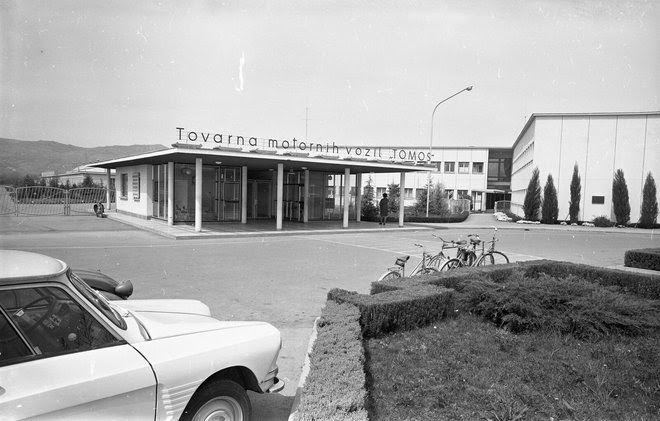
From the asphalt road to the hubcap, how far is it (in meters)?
0.76

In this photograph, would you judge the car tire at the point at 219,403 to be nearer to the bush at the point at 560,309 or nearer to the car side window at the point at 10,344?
the car side window at the point at 10,344

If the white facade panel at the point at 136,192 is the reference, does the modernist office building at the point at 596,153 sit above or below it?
above

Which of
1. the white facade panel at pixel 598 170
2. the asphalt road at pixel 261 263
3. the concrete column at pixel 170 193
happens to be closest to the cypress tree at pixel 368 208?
the asphalt road at pixel 261 263

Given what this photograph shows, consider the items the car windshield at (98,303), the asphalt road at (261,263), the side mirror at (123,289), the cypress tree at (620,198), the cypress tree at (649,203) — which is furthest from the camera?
the cypress tree at (620,198)

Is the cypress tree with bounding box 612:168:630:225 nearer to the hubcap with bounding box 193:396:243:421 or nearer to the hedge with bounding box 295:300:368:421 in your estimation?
the hedge with bounding box 295:300:368:421

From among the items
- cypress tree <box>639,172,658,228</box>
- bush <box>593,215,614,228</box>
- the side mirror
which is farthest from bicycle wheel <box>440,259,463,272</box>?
cypress tree <box>639,172,658,228</box>

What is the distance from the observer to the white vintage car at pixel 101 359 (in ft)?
7.54

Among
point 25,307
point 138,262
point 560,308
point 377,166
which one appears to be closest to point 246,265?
point 138,262

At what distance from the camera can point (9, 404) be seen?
2109 millimetres

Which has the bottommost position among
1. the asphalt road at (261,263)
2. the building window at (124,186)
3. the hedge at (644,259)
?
the asphalt road at (261,263)

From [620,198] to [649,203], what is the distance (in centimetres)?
192

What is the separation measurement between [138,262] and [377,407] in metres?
9.53

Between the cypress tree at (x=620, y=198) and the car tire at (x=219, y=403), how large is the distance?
122 ft

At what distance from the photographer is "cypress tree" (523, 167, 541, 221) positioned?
3559cm
